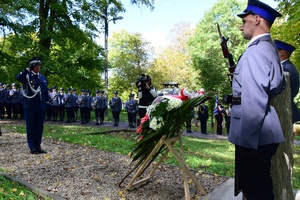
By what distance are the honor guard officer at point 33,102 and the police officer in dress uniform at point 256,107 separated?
5287mm

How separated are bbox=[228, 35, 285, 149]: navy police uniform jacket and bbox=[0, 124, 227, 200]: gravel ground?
1.89 meters

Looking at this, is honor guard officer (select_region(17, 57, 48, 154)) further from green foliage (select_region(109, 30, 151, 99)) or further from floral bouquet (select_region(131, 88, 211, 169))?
green foliage (select_region(109, 30, 151, 99))

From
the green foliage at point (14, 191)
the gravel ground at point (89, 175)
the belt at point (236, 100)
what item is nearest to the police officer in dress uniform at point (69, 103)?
the gravel ground at point (89, 175)

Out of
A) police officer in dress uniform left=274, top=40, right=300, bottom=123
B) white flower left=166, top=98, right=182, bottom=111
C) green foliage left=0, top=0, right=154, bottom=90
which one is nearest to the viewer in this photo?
white flower left=166, top=98, right=182, bottom=111

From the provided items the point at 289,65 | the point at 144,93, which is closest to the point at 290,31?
the point at 144,93

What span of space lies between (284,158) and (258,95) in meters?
0.99

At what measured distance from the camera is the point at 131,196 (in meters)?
4.28

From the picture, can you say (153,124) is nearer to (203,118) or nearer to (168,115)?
(168,115)

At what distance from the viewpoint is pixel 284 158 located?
3125 millimetres

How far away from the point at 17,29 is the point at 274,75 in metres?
15.4

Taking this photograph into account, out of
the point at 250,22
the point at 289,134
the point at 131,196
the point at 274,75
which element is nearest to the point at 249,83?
the point at 274,75

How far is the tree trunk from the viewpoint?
3080mm

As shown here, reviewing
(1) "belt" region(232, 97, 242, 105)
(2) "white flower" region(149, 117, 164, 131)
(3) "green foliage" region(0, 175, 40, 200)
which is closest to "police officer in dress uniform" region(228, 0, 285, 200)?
(1) "belt" region(232, 97, 242, 105)

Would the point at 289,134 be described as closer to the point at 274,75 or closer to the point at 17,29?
the point at 274,75
